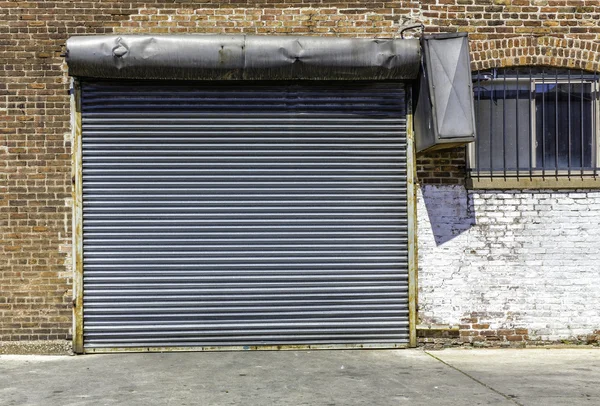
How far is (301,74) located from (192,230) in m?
2.24

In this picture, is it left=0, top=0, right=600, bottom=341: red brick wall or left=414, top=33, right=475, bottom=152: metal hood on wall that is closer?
left=414, top=33, right=475, bottom=152: metal hood on wall

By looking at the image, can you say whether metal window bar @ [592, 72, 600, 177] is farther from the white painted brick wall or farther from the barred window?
the white painted brick wall

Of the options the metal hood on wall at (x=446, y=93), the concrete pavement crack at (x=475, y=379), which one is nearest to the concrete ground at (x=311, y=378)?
the concrete pavement crack at (x=475, y=379)

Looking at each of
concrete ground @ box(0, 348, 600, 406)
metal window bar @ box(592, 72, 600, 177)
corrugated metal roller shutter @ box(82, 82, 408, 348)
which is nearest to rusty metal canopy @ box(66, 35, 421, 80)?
corrugated metal roller shutter @ box(82, 82, 408, 348)

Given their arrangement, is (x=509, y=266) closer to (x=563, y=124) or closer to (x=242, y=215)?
(x=563, y=124)

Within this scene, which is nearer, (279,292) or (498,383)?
(498,383)

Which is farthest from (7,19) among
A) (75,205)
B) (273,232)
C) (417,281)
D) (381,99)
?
(417,281)

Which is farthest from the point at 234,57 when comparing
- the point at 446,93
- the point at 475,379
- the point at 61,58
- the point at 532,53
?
the point at 475,379

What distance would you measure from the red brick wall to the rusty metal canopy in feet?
1.27

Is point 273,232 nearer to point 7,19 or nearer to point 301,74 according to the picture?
point 301,74

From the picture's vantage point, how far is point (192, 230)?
814 centimetres

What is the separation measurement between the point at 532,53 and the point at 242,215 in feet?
13.2

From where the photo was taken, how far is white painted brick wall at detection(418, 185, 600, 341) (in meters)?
8.32

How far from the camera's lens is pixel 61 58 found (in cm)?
820
